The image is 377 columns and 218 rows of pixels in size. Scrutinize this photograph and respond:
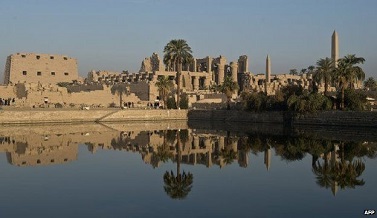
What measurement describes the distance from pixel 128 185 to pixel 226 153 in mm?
10893

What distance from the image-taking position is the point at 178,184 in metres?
16.4

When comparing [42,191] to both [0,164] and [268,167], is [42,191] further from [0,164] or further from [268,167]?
[268,167]

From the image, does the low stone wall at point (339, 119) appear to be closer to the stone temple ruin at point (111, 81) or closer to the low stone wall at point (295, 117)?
the low stone wall at point (295, 117)

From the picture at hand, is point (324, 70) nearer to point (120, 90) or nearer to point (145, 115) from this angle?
point (145, 115)

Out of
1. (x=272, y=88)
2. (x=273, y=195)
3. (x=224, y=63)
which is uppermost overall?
(x=224, y=63)

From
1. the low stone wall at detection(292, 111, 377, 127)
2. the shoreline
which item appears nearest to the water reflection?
the low stone wall at detection(292, 111, 377, 127)

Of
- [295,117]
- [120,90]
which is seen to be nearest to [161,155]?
[295,117]

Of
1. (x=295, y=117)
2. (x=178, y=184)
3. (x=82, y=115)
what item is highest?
(x=82, y=115)

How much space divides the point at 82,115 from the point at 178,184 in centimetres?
4090

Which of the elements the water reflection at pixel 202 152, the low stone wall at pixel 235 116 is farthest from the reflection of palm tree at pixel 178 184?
the low stone wall at pixel 235 116

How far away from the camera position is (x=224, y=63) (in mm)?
101875

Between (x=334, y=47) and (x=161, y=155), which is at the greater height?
(x=334, y=47)

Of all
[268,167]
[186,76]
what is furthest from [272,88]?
[268,167]

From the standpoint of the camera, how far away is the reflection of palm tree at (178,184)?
1460cm
